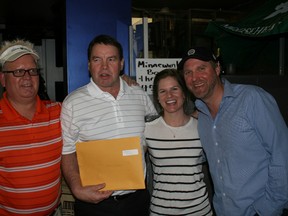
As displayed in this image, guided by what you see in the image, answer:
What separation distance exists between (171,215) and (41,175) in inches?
41.2

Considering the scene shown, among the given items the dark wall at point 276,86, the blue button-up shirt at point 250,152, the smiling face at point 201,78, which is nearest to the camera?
the blue button-up shirt at point 250,152

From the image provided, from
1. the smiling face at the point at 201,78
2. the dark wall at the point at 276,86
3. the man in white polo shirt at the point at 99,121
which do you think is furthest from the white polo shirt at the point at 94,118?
the dark wall at the point at 276,86

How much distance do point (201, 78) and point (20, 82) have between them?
132 cm

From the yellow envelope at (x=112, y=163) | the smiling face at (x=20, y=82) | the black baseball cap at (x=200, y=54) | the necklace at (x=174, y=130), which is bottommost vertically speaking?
the yellow envelope at (x=112, y=163)

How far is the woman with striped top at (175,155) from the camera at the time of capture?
2338 mm

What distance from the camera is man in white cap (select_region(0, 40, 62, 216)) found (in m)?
2.08

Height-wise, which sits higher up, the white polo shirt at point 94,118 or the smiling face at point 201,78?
the smiling face at point 201,78

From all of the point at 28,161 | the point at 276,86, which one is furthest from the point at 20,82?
the point at 276,86

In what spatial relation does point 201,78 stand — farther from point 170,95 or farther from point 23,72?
point 23,72

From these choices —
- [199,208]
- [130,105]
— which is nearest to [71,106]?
[130,105]

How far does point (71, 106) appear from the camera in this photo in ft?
7.25

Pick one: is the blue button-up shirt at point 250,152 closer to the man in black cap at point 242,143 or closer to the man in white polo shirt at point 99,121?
the man in black cap at point 242,143

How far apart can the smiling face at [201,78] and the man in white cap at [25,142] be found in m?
1.07

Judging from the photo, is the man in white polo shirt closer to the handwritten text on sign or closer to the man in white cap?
the man in white cap
